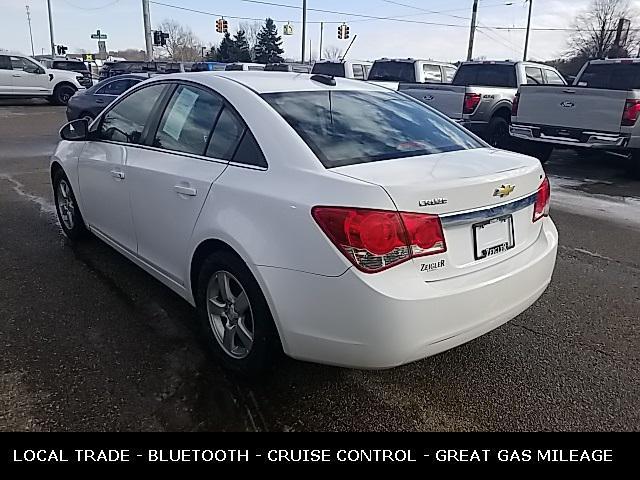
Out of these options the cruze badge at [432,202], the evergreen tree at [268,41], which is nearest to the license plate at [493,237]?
the cruze badge at [432,202]

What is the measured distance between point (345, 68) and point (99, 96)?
660 cm

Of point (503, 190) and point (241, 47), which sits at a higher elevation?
point (241, 47)

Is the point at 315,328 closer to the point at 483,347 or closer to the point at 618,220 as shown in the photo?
the point at 483,347

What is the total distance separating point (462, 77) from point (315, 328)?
11.0 metres

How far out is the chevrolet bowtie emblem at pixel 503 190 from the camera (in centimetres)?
257

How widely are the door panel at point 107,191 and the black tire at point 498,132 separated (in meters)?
8.45

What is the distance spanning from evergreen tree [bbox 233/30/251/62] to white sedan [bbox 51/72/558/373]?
55.2 metres

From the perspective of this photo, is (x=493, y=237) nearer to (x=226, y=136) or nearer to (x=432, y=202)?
(x=432, y=202)

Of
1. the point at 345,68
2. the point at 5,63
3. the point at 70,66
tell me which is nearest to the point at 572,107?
the point at 345,68

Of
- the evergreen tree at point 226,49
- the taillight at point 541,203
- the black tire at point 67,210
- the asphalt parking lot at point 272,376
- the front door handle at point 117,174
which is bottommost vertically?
the asphalt parking lot at point 272,376

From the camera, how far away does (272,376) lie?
285 cm

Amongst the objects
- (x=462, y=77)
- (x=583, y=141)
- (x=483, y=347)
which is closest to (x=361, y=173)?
(x=483, y=347)

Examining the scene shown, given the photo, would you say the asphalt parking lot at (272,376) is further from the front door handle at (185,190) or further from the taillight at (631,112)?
the taillight at (631,112)

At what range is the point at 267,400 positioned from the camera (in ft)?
8.92
